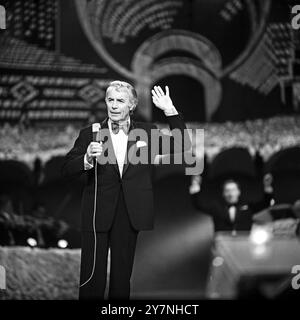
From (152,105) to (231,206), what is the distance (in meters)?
0.91

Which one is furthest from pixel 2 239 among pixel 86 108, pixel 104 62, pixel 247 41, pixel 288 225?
pixel 247 41

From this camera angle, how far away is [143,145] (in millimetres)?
3000

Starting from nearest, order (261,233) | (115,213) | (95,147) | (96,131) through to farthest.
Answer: (95,147), (96,131), (115,213), (261,233)

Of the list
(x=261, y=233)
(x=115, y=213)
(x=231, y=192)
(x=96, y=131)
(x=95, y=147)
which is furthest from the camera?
(x=231, y=192)

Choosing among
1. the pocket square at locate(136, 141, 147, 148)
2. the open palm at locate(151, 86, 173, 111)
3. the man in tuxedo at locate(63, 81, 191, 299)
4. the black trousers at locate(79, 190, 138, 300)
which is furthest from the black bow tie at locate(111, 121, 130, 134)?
the black trousers at locate(79, 190, 138, 300)

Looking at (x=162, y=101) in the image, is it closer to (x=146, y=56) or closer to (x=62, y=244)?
(x=146, y=56)

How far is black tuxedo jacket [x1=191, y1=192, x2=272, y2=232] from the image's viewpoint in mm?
3334

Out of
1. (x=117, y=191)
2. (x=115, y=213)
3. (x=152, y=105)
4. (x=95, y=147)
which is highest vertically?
(x=152, y=105)

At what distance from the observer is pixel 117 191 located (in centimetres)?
294

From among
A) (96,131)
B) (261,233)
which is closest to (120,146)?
(96,131)

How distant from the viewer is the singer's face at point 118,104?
2926 millimetres

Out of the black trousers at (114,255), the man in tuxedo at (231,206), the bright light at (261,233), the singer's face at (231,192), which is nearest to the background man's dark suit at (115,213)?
the black trousers at (114,255)

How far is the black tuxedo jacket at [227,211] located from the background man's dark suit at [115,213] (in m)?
0.53

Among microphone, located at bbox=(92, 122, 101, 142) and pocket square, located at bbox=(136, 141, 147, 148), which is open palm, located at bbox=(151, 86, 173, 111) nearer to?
pocket square, located at bbox=(136, 141, 147, 148)
